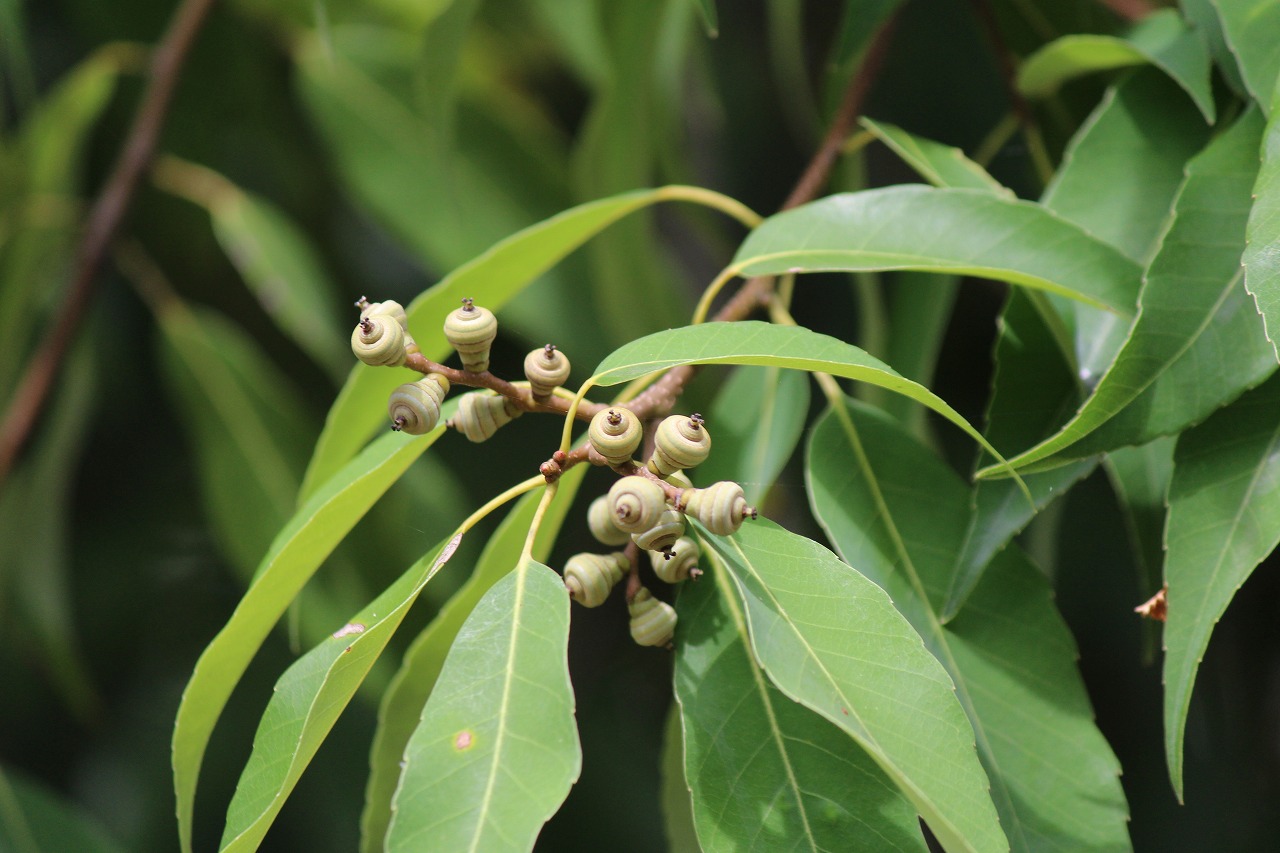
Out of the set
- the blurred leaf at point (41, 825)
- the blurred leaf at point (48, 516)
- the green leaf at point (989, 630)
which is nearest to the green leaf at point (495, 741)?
the green leaf at point (989, 630)

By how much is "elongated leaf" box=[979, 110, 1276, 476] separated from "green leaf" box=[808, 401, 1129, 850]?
0.31ft

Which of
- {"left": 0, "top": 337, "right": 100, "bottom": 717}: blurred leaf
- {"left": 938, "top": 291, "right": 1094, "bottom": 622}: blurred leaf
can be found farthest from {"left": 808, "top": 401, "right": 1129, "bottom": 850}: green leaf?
{"left": 0, "top": 337, "right": 100, "bottom": 717}: blurred leaf

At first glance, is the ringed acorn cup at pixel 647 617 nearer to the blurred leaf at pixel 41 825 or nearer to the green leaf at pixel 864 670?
the green leaf at pixel 864 670

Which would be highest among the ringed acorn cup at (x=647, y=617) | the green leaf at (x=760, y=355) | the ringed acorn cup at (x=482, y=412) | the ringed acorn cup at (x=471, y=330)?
the green leaf at (x=760, y=355)

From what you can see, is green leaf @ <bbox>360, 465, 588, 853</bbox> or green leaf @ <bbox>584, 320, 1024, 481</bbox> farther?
green leaf @ <bbox>360, 465, 588, 853</bbox>

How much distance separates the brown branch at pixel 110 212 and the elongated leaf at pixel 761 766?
2.60 feet

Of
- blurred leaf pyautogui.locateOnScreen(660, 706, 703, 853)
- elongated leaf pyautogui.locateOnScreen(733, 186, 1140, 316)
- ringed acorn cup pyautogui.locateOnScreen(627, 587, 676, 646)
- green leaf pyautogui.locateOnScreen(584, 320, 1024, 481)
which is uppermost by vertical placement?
elongated leaf pyautogui.locateOnScreen(733, 186, 1140, 316)

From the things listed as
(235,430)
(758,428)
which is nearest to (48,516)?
(235,430)

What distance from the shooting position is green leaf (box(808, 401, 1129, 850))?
495 millimetres

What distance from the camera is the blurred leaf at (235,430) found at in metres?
1.15

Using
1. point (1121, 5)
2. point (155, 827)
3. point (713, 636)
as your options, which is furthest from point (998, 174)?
point (155, 827)

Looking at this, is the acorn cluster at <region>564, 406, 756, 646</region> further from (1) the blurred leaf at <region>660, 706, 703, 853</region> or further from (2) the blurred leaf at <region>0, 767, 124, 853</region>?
(2) the blurred leaf at <region>0, 767, 124, 853</region>

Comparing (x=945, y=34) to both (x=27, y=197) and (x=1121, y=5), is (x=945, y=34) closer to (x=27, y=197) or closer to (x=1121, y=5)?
(x=1121, y=5)

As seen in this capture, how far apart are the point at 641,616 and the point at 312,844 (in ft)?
3.89
